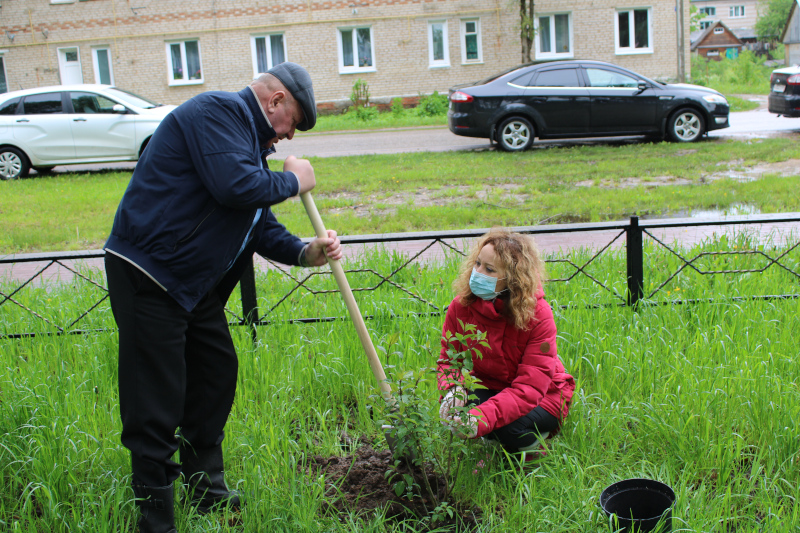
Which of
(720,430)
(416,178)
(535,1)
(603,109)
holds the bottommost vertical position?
(720,430)

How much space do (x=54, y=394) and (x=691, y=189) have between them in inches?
268

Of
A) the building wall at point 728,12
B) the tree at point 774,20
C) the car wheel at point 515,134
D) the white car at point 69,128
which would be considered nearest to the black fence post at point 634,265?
the car wheel at point 515,134

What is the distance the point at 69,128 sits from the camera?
1190cm

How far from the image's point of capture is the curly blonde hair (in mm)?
2732

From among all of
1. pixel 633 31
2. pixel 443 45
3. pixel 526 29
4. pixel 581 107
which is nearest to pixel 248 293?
pixel 581 107

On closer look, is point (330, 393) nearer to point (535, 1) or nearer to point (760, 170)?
point (760, 170)

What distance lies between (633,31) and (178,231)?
2524 cm

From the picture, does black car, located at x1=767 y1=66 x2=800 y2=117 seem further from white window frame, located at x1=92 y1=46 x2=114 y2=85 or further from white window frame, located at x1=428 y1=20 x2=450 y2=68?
white window frame, located at x1=92 y1=46 x2=114 y2=85

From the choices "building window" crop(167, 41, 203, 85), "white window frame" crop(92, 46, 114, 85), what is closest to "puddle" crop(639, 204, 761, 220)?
"building window" crop(167, 41, 203, 85)

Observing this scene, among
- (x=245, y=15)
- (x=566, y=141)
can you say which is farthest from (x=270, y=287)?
(x=245, y=15)

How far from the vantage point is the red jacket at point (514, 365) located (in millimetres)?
2709

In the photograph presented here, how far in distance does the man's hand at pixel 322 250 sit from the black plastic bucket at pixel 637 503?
1.21 meters

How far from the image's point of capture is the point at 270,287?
5008 mm

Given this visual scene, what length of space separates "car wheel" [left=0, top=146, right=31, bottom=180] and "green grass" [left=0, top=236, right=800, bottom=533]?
8.84 metres
